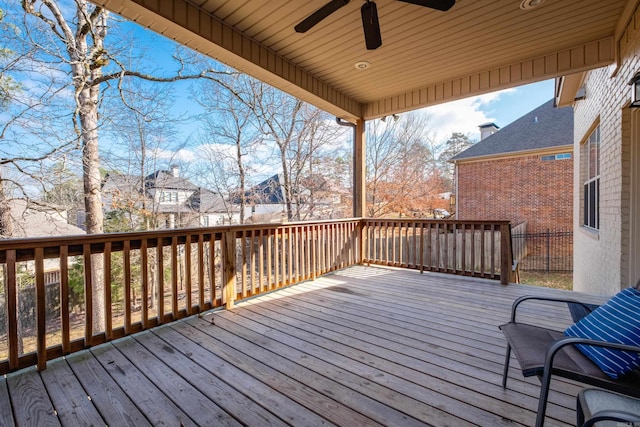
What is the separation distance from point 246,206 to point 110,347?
9071mm

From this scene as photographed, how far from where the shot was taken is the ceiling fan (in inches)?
85.1

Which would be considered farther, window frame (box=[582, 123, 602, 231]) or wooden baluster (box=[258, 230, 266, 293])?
window frame (box=[582, 123, 602, 231])

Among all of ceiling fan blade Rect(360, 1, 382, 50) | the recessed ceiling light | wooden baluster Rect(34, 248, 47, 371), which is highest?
the recessed ceiling light

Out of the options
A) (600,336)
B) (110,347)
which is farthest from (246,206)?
(600,336)

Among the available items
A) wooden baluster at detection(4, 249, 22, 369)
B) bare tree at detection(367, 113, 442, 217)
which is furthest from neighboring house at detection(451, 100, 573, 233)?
wooden baluster at detection(4, 249, 22, 369)

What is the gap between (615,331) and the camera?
1370 millimetres

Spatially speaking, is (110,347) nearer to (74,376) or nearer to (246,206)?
(74,376)

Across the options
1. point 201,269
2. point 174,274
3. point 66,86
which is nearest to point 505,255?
point 201,269

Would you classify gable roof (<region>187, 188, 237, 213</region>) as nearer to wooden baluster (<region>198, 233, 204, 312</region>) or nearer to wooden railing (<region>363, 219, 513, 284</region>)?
wooden railing (<region>363, 219, 513, 284</region>)

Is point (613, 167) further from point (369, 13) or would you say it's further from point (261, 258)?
point (261, 258)

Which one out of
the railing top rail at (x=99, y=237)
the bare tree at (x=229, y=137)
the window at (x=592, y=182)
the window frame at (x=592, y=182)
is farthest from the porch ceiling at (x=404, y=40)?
the bare tree at (x=229, y=137)

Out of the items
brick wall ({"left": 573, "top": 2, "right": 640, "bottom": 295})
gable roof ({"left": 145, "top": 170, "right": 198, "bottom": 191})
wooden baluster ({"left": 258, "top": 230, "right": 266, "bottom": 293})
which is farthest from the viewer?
gable roof ({"left": 145, "top": 170, "right": 198, "bottom": 191})

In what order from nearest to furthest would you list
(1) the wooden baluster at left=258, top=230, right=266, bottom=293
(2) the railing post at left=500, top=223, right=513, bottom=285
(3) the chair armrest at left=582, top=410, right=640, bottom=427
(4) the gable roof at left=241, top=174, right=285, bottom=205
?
(3) the chair armrest at left=582, top=410, right=640, bottom=427
(1) the wooden baluster at left=258, top=230, right=266, bottom=293
(2) the railing post at left=500, top=223, right=513, bottom=285
(4) the gable roof at left=241, top=174, right=285, bottom=205

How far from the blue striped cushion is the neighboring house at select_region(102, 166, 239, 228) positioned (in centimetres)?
946
